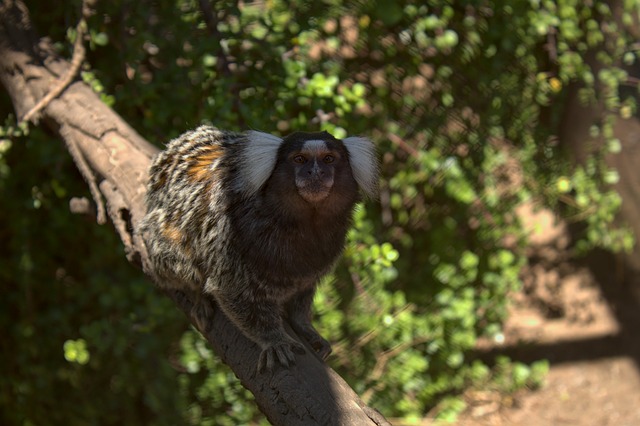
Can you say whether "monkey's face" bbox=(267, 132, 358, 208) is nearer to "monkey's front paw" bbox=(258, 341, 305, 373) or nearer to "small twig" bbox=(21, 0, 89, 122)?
"monkey's front paw" bbox=(258, 341, 305, 373)

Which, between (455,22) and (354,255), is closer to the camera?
(354,255)

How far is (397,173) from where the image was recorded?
4.23 meters

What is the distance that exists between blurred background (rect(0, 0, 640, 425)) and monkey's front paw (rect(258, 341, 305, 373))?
3.84ft

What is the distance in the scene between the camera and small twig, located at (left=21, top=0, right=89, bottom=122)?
302 centimetres

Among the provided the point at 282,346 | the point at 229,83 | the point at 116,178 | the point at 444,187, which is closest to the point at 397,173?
the point at 444,187

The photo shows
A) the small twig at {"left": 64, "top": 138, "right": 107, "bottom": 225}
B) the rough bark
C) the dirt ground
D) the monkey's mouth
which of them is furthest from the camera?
the dirt ground

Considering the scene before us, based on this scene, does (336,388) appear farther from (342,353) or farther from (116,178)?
(342,353)

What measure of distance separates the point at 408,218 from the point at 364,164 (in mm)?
2041

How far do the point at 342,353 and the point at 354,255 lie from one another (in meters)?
1.02

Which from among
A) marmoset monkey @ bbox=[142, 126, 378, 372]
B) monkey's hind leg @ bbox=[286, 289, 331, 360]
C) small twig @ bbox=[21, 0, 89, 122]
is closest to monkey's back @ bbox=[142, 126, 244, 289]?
marmoset monkey @ bbox=[142, 126, 378, 372]

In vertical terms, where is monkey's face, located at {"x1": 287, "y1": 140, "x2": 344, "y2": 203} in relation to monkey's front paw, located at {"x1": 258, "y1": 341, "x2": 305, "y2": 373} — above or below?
above

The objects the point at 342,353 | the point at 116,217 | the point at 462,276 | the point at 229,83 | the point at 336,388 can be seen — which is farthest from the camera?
the point at 462,276

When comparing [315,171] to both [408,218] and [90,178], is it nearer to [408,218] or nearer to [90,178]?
[90,178]

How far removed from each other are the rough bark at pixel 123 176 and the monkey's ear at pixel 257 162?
463 mm
